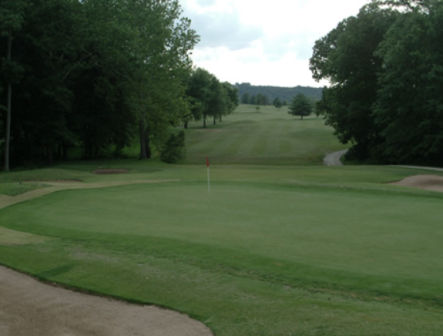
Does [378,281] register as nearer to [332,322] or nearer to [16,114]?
[332,322]

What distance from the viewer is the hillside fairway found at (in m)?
6.96

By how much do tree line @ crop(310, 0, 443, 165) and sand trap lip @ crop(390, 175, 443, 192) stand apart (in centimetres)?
1109

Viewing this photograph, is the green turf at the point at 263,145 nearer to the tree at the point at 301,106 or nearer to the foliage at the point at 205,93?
the foliage at the point at 205,93

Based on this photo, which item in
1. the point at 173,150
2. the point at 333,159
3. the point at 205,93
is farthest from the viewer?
the point at 205,93

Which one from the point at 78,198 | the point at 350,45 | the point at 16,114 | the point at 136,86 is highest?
the point at 350,45

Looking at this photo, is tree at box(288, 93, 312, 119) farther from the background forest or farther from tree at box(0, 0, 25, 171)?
tree at box(0, 0, 25, 171)

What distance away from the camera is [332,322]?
6.45m

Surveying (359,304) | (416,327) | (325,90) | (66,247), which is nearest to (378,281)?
(359,304)

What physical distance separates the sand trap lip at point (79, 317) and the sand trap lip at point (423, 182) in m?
21.8

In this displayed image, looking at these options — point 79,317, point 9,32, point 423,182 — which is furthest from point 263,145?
point 79,317

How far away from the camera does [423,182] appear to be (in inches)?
1059

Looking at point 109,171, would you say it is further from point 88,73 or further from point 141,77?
point 88,73

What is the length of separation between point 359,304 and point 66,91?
1471 inches

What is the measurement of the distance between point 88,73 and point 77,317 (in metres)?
41.2
